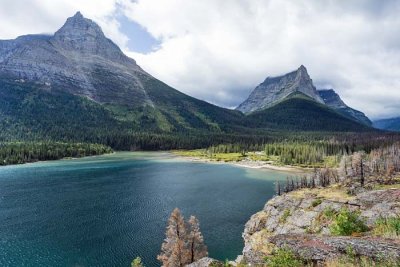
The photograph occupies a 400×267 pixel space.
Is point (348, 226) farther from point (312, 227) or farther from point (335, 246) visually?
point (312, 227)

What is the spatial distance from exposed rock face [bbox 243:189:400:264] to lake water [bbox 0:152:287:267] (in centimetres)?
950

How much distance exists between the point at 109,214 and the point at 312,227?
7561 centimetres

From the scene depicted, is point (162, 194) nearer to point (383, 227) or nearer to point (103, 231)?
point (103, 231)

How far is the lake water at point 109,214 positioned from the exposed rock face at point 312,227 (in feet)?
31.2

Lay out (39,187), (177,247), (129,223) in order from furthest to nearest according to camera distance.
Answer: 1. (39,187)
2. (129,223)
3. (177,247)

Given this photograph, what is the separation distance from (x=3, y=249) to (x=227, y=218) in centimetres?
6654

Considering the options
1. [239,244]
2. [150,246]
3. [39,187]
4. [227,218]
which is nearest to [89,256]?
[150,246]

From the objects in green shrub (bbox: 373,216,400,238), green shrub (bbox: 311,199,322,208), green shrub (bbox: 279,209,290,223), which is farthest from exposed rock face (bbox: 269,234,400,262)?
green shrub (bbox: 279,209,290,223)

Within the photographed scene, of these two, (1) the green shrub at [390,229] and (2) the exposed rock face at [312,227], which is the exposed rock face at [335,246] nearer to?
(2) the exposed rock face at [312,227]

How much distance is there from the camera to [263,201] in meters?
137

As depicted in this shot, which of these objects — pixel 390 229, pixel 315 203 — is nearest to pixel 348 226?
pixel 390 229

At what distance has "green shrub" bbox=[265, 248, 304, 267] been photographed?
22105 mm

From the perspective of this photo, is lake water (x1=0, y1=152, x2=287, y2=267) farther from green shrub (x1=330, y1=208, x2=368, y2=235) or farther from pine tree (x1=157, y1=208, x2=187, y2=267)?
green shrub (x1=330, y1=208, x2=368, y2=235)

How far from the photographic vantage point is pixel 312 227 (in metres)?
71.5
